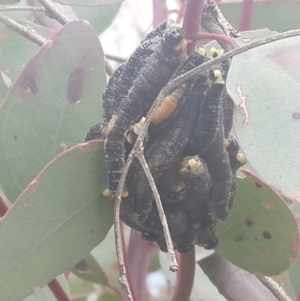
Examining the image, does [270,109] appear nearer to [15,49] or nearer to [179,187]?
[179,187]

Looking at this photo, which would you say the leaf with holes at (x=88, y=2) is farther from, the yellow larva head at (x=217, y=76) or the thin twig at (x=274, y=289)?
the thin twig at (x=274, y=289)

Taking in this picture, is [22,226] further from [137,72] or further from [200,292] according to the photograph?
[200,292]

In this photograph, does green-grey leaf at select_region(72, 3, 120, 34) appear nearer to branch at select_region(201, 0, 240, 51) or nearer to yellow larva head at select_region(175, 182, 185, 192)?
branch at select_region(201, 0, 240, 51)

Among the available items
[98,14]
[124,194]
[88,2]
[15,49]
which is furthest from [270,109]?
[98,14]

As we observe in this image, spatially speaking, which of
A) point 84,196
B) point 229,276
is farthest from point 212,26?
point 229,276

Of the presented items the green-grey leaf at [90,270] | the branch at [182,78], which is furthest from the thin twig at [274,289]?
the branch at [182,78]

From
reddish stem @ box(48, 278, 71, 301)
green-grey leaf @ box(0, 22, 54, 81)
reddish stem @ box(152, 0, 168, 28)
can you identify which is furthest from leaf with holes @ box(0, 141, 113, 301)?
reddish stem @ box(152, 0, 168, 28)
